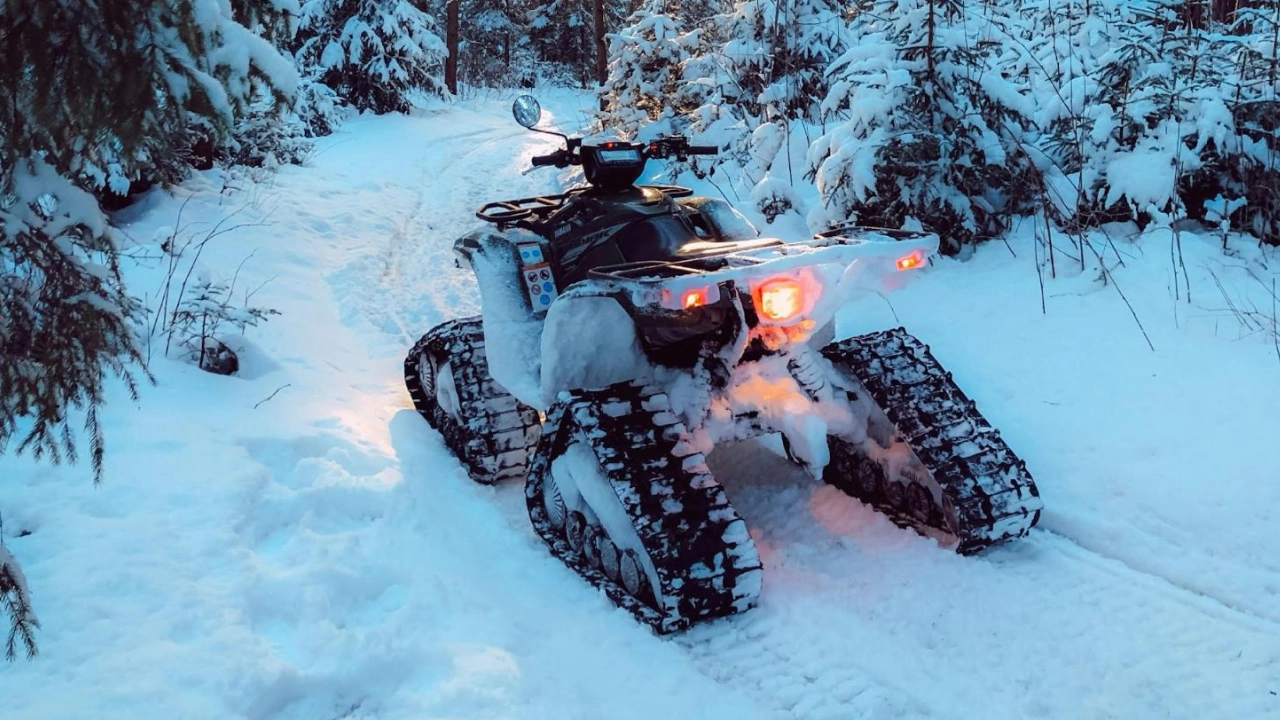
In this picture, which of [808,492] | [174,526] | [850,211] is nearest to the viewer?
[174,526]

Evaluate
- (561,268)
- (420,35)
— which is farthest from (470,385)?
(420,35)

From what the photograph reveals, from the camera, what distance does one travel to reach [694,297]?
3.07 meters

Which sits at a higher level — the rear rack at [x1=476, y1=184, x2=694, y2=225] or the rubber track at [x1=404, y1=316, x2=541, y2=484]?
the rear rack at [x1=476, y1=184, x2=694, y2=225]

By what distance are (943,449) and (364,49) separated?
1854cm

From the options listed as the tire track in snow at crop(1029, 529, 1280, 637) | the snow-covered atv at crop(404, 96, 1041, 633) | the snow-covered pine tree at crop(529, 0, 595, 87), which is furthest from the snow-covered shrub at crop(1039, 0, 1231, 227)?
the snow-covered pine tree at crop(529, 0, 595, 87)

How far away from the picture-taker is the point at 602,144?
14.9 feet

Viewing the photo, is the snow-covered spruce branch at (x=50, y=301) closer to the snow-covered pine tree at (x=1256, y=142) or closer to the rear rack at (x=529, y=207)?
the rear rack at (x=529, y=207)

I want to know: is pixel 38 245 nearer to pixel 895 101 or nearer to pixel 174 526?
pixel 174 526

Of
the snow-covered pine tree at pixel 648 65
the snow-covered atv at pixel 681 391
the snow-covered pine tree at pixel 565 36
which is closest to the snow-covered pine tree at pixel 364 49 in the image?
the snow-covered pine tree at pixel 648 65

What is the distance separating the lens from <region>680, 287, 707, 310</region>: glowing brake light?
3053mm

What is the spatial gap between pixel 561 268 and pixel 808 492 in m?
1.66

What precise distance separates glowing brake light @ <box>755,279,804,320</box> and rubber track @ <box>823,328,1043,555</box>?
78cm

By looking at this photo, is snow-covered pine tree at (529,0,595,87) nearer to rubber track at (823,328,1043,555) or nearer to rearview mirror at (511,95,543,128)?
rearview mirror at (511,95,543,128)

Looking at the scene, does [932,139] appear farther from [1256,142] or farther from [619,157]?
[619,157]
